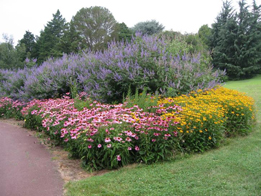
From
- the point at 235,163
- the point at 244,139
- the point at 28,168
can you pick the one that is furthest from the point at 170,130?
the point at 28,168

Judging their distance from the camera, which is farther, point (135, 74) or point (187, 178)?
point (135, 74)

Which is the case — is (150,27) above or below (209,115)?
above

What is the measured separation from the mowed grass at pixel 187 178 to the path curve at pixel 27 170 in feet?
1.14

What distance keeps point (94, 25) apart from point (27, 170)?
32075 mm

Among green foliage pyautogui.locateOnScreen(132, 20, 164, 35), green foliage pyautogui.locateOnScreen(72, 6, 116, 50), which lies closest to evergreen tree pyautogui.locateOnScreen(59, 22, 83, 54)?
green foliage pyautogui.locateOnScreen(72, 6, 116, 50)

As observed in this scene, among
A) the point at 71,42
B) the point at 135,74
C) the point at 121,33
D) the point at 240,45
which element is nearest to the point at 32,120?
the point at 135,74

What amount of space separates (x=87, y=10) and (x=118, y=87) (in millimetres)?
31579

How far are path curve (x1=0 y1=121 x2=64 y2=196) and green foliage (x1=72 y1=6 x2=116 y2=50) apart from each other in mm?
28039

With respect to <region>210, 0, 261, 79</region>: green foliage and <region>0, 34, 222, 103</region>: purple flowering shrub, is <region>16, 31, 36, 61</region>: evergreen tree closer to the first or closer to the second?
<region>210, 0, 261, 79</region>: green foliage

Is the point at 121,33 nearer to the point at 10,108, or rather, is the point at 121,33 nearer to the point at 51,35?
the point at 51,35

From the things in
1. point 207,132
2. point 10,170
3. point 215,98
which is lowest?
point 10,170

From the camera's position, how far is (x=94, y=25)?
1308 inches

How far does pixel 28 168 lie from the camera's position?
368 cm

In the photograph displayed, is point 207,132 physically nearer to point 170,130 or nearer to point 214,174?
point 170,130
